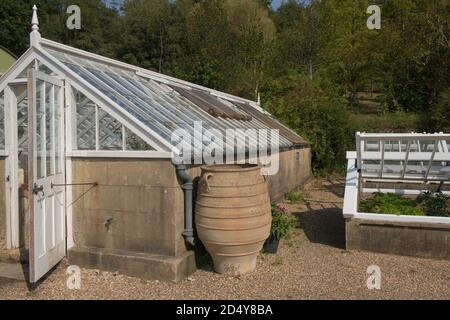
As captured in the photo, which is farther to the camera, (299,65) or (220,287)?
(299,65)

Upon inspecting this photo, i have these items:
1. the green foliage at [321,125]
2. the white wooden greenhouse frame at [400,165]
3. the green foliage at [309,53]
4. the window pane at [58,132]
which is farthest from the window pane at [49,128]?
the green foliage at [309,53]

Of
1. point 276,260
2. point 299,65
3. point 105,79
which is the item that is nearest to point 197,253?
point 276,260

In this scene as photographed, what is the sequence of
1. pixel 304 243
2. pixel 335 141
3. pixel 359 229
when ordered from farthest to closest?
pixel 335 141 → pixel 304 243 → pixel 359 229

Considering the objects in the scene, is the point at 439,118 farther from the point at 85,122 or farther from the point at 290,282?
the point at 85,122

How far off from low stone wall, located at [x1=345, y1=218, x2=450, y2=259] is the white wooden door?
4219 millimetres

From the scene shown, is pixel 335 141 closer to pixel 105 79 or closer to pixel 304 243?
pixel 304 243

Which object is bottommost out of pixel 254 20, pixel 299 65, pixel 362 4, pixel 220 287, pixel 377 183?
pixel 220 287

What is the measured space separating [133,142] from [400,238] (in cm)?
416

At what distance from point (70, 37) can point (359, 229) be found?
34793mm

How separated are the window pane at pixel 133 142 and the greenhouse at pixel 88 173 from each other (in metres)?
0.01

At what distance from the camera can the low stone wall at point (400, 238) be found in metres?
6.23

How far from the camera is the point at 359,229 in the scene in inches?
262

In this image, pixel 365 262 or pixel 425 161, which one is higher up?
pixel 425 161

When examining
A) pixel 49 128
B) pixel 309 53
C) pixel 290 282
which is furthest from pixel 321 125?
pixel 49 128
